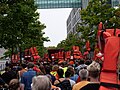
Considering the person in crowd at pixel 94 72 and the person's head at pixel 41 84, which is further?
the person in crowd at pixel 94 72

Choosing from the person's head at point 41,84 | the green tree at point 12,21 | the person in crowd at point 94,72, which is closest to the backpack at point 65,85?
the person in crowd at point 94,72

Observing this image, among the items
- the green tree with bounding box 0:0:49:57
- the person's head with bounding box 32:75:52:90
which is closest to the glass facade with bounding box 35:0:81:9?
the green tree with bounding box 0:0:49:57

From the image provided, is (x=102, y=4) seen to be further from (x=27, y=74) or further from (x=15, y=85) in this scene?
(x=15, y=85)

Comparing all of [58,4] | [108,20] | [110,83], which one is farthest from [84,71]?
[58,4]

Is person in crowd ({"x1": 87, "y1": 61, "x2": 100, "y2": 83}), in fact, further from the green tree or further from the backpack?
the green tree

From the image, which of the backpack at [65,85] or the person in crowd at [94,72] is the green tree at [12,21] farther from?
the person in crowd at [94,72]

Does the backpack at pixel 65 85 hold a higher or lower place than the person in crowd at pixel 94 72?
lower

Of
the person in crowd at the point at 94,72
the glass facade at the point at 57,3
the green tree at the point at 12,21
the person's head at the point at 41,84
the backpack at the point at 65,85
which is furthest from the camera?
the glass facade at the point at 57,3

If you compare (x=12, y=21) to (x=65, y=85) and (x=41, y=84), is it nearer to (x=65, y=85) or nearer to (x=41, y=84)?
(x=65, y=85)

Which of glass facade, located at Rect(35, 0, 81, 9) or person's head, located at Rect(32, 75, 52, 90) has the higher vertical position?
person's head, located at Rect(32, 75, 52, 90)

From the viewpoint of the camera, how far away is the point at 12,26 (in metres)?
25.9

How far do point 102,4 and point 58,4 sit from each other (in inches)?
2706

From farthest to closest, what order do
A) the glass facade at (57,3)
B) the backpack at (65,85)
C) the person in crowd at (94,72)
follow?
Result: the glass facade at (57,3), the backpack at (65,85), the person in crowd at (94,72)

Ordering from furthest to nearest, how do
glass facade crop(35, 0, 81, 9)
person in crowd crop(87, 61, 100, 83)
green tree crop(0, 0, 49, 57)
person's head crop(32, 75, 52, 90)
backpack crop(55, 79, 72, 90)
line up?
glass facade crop(35, 0, 81, 9) → green tree crop(0, 0, 49, 57) → backpack crop(55, 79, 72, 90) → person in crowd crop(87, 61, 100, 83) → person's head crop(32, 75, 52, 90)
